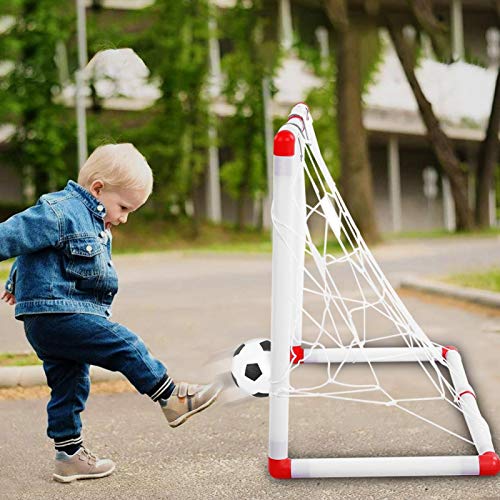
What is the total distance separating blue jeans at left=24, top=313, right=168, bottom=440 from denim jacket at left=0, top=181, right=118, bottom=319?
0.20 feet

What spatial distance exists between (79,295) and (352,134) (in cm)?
1934

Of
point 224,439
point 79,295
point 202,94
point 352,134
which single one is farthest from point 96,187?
point 202,94

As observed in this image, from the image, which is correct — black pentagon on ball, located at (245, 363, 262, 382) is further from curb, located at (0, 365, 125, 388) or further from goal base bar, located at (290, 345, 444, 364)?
curb, located at (0, 365, 125, 388)

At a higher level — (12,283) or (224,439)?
(12,283)

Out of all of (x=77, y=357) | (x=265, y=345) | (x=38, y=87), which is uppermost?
(x=38, y=87)

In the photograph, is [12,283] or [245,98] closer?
[12,283]

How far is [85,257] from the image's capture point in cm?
343

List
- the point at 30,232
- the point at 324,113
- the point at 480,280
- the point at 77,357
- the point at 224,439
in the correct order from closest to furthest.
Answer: the point at 30,232, the point at 77,357, the point at 224,439, the point at 480,280, the point at 324,113

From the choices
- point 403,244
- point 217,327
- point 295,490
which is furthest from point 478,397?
point 403,244

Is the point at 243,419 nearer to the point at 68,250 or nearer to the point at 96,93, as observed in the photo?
the point at 68,250

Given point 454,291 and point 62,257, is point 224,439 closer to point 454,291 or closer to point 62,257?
point 62,257

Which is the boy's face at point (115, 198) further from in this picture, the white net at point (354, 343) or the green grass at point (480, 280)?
the green grass at point (480, 280)

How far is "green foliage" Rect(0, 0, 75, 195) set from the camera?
25.7 metres

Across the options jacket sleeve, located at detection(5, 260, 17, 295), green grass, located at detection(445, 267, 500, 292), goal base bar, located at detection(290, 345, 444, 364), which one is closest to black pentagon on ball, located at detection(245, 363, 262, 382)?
goal base bar, located at detection(290, 345, 444, 364)
